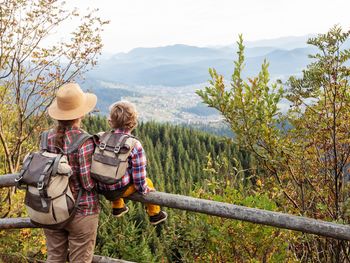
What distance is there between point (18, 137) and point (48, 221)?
8.65 metres

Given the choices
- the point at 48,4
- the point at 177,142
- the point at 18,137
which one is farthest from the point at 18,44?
the point at 177,142

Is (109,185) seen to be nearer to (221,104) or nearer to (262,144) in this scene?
(221,104)

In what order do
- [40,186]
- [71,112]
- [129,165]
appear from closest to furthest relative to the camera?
[40,186] < [71,112] < [129,165]

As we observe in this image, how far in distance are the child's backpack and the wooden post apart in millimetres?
323

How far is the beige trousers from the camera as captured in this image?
9.71 feet

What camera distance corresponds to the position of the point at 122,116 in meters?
3.04

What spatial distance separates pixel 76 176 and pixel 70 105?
536mm

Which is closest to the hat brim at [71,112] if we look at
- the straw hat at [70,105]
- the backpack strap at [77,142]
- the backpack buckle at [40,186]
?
the straw hat at [70,105]

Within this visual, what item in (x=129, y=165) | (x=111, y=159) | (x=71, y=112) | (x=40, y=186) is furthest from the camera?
(x=129, y=165)

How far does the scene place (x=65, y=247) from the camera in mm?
3193

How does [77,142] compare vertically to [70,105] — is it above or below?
below

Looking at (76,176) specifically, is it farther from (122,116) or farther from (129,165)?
(122,116)

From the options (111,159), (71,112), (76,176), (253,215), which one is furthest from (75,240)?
(253,215)

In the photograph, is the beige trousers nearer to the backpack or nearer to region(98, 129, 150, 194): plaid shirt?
the backpack
